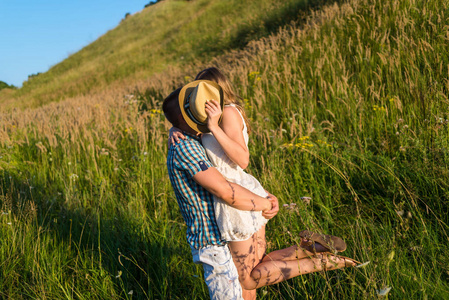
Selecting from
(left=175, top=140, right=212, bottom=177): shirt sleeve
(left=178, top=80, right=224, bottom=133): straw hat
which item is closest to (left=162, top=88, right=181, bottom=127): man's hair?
(left=178, top=80, right=224, bottom=133): straw hat

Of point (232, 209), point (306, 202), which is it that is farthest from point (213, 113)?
point (306, 202)

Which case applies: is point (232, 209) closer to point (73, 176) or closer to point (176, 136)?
point (176, 136)

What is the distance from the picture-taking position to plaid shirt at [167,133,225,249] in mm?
1817

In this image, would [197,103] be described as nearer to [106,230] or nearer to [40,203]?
[106,230]

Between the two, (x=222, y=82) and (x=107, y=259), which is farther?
(x=107, y=259)

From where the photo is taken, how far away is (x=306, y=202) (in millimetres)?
2523

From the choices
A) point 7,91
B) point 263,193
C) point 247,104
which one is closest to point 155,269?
point 263,193

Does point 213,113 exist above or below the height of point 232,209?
above

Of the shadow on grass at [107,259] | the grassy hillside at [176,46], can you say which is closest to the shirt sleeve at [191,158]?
the shadow on grass at [107,259]

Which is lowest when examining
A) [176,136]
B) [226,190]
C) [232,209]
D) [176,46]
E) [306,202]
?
[306,202]

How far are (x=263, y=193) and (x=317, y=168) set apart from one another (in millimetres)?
1380

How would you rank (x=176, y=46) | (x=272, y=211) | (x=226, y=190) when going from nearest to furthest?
1. (x=226, y=190)
2. (x=272, y=211)
3. (x=176, y=46)

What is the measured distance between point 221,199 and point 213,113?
0.48 meters

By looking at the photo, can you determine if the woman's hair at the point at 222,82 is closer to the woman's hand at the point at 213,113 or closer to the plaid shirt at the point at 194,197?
the woman's hand at the point at 213,113
